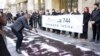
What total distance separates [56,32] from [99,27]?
208 inches

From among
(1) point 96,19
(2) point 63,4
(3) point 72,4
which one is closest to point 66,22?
(1) point 96,19

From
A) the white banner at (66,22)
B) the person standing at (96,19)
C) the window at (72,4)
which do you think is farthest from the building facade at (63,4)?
the person standing at (96,19)

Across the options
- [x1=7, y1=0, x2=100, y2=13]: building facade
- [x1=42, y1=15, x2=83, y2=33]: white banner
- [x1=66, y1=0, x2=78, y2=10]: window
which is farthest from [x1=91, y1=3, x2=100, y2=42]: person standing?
[x1=66, y1=0, x2=78, y2=10]: window

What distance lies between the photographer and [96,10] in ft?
36.7

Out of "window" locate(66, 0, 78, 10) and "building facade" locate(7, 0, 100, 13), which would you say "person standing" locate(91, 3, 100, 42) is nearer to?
"building facade" locate(7, 0, 100, 13)

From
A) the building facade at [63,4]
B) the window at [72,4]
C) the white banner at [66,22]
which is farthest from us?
the window at [72,4]

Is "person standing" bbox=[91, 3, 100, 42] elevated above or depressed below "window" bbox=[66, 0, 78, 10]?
above

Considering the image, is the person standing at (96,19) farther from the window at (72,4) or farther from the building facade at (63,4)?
the window at (72,4)

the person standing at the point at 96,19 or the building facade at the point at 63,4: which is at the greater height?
the person standing at the point at 96,19

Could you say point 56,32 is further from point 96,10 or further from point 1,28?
point 1,28

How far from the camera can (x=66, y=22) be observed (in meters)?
14.2

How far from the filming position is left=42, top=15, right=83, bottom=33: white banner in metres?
12.8

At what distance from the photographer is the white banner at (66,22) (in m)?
12.8

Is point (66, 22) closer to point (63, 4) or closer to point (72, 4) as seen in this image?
point (72, 4)
